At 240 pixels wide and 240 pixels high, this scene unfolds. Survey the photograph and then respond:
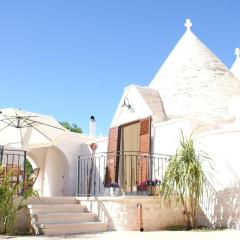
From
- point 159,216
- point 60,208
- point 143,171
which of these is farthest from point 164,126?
point 60,208

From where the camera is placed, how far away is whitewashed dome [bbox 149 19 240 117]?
15.1m

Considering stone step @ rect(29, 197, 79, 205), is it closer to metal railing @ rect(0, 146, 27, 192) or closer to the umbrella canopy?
metal railing @ rect(0, 146, 27, 192)

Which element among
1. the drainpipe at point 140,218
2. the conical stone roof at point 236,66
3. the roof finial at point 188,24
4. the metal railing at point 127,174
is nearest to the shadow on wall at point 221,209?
the metal railing at point 127,174

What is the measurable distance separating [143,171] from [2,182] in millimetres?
5705

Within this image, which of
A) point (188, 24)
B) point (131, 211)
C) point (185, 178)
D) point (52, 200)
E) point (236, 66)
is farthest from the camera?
point (236, 66)

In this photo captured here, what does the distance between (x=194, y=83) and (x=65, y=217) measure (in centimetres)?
826

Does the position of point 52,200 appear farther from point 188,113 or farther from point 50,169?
point 50,169

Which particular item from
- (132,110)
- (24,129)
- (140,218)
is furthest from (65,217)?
(132,110)

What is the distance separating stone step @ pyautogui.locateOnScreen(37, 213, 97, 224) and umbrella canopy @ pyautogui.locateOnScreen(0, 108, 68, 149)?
2962mm

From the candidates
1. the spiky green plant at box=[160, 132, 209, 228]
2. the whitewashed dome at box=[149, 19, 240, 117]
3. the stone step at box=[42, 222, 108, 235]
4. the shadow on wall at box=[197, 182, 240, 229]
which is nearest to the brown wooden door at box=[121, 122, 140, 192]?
the whitewashed dome at box=[149, 19, 240, 117]

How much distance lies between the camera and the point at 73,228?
9547 mm

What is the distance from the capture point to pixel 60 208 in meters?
10.4

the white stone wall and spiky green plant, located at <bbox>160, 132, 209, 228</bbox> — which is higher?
the white stone wall

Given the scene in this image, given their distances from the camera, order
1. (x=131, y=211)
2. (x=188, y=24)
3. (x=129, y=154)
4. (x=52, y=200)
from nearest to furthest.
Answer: (x=131, y=211) < (x=52, y=200) < (x=129, y=154) < (x=188, y=24)
